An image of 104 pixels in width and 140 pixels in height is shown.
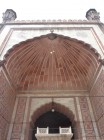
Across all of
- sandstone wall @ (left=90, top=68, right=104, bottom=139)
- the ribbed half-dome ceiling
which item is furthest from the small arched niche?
sandstone wall @ (left=90, top=68, right=104, bottom=139)

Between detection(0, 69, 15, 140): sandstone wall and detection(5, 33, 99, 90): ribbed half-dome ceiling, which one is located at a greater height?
detection(5, 33, 99, 90): ribbed half-dome ceiling

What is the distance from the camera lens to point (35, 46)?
6148 mm

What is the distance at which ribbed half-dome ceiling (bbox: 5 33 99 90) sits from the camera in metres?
5.94

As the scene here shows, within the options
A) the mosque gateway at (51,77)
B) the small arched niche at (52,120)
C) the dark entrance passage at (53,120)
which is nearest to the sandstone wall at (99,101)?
the mosque gateway at (51,77)

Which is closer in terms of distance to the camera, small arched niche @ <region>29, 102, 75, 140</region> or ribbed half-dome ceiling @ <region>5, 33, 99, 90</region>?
ribbed half-dome ceiling @ <region>5, 33, 99, 90</region>

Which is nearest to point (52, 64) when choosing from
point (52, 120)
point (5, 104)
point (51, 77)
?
point (51, 77)

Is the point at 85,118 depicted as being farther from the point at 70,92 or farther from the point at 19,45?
the point at 19,45

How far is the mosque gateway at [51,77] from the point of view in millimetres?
5070

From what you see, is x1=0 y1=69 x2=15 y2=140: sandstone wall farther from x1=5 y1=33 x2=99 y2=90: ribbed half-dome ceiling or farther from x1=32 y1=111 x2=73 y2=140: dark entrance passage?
x1=32 y1=111 x2=73 y2=140: dark entrance passage

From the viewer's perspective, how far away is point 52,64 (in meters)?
6.53

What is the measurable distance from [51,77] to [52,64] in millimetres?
502

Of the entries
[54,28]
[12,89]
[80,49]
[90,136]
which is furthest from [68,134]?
[54,28]

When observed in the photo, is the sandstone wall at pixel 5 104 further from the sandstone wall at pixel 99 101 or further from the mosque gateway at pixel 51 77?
the sandstone wall at pixel 99 101

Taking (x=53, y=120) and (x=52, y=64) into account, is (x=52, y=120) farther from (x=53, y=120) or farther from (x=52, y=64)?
(x=52, y=64)
